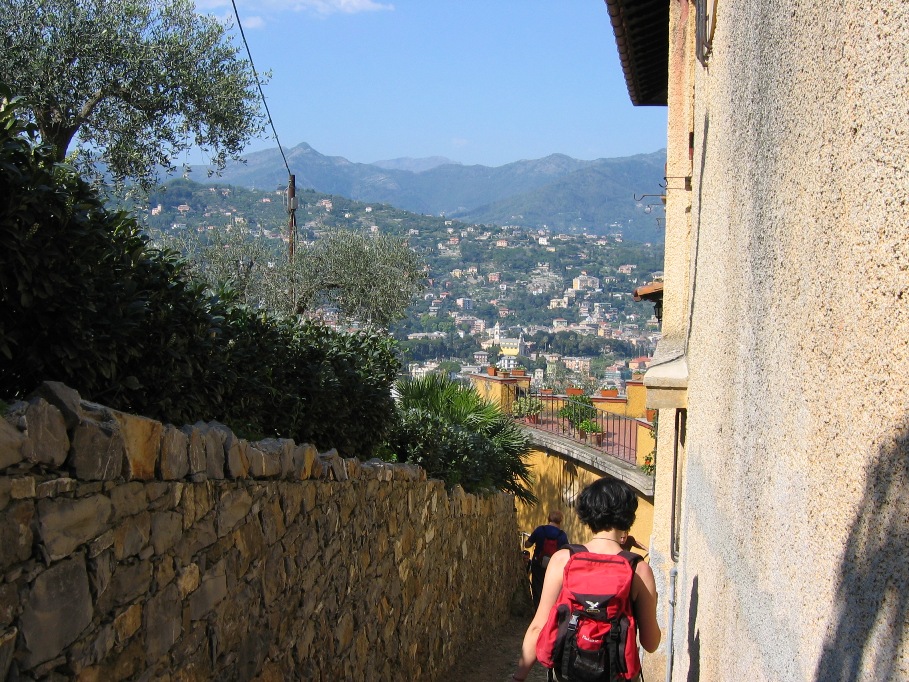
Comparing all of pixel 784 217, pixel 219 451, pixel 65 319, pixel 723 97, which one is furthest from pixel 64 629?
pixel 723 97

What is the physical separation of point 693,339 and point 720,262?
237cm

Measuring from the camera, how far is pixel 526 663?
14.5ft

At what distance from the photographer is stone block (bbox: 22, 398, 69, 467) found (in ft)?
8.88

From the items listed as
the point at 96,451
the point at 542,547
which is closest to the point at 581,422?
the point at 542,547

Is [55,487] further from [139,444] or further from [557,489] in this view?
[557,489]

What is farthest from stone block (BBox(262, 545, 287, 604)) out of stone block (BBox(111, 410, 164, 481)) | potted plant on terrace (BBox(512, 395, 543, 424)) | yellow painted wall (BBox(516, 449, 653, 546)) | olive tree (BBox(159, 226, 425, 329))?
potted plant on terrace (BBox(512, 395, 543, 424))

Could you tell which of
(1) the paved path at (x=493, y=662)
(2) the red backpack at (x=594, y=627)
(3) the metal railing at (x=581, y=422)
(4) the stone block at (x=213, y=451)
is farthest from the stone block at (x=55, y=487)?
(3) the metal railing at (x=581, y=422)

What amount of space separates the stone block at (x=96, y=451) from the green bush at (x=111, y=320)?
1.22ft

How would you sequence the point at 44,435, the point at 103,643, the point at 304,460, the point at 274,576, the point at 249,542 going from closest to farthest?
the point at 44,435, the point at 103,643, the point at 249,542, the point at 274,576, the point at 304,460

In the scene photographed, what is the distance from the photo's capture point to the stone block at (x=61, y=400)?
9.55ft

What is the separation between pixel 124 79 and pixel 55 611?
8345mm

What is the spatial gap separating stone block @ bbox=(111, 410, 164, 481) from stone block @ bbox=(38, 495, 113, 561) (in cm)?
19

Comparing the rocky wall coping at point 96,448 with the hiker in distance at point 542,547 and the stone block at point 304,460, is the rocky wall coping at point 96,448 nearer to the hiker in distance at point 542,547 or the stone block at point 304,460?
the stone block at point 304,460

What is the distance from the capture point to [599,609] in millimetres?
4004
